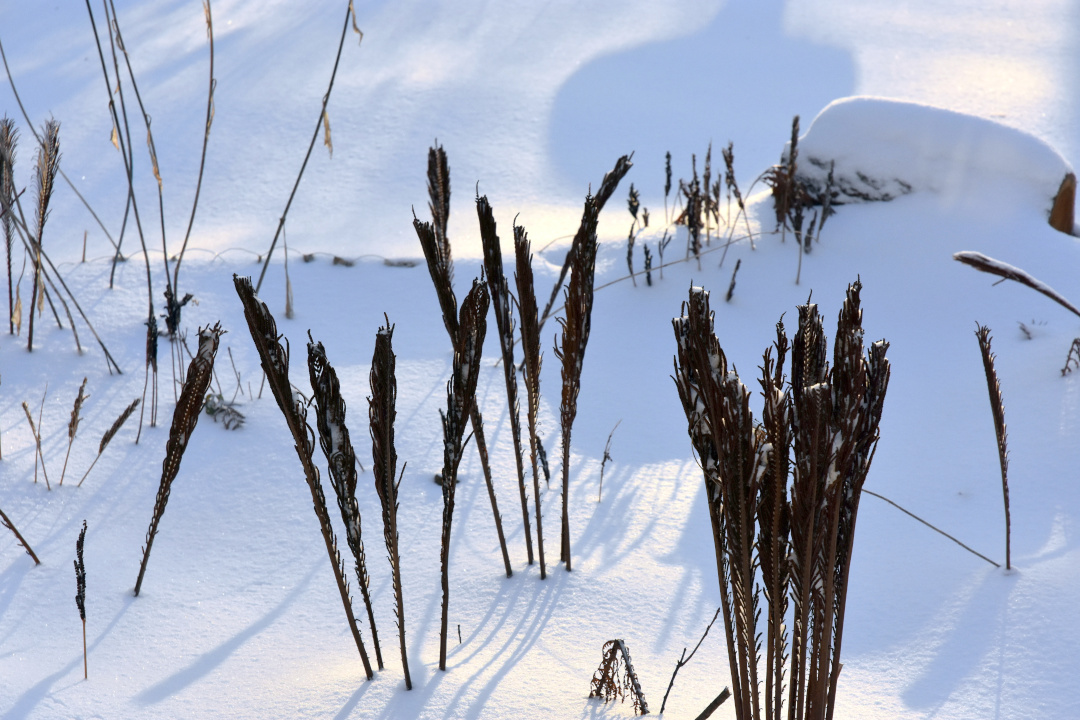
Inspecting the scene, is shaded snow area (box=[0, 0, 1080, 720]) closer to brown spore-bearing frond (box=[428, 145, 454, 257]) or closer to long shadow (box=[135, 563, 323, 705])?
long shadow (box=[135, 563, 323, 705])

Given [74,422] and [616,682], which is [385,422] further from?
[74,422]

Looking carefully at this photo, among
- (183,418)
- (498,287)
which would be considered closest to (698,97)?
(498,287)

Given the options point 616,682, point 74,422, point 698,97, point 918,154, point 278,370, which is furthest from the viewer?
point 698,97

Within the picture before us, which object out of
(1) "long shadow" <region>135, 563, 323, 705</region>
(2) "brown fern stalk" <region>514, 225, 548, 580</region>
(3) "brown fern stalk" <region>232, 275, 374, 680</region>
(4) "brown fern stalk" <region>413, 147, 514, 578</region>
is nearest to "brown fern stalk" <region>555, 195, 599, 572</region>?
(2) "brown fern stalk" <region>514, 225, 548, 580</region>

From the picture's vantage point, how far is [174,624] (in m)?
1.78

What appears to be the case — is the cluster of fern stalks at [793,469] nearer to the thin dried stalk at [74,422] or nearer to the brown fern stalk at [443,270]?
the brown fern stalk at [443,270]

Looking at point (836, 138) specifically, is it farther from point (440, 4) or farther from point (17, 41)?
point (17, 41)

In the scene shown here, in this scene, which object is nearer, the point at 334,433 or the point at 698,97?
the point at 334,433

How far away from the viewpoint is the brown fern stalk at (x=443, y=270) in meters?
1.55

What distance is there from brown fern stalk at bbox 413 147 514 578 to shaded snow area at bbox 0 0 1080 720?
228 millimetres

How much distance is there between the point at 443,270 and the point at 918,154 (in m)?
2.94

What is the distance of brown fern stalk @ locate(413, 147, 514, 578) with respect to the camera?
1548 millimetres

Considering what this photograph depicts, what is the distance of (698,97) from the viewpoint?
590 cm

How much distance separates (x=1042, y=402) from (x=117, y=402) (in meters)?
2.81
